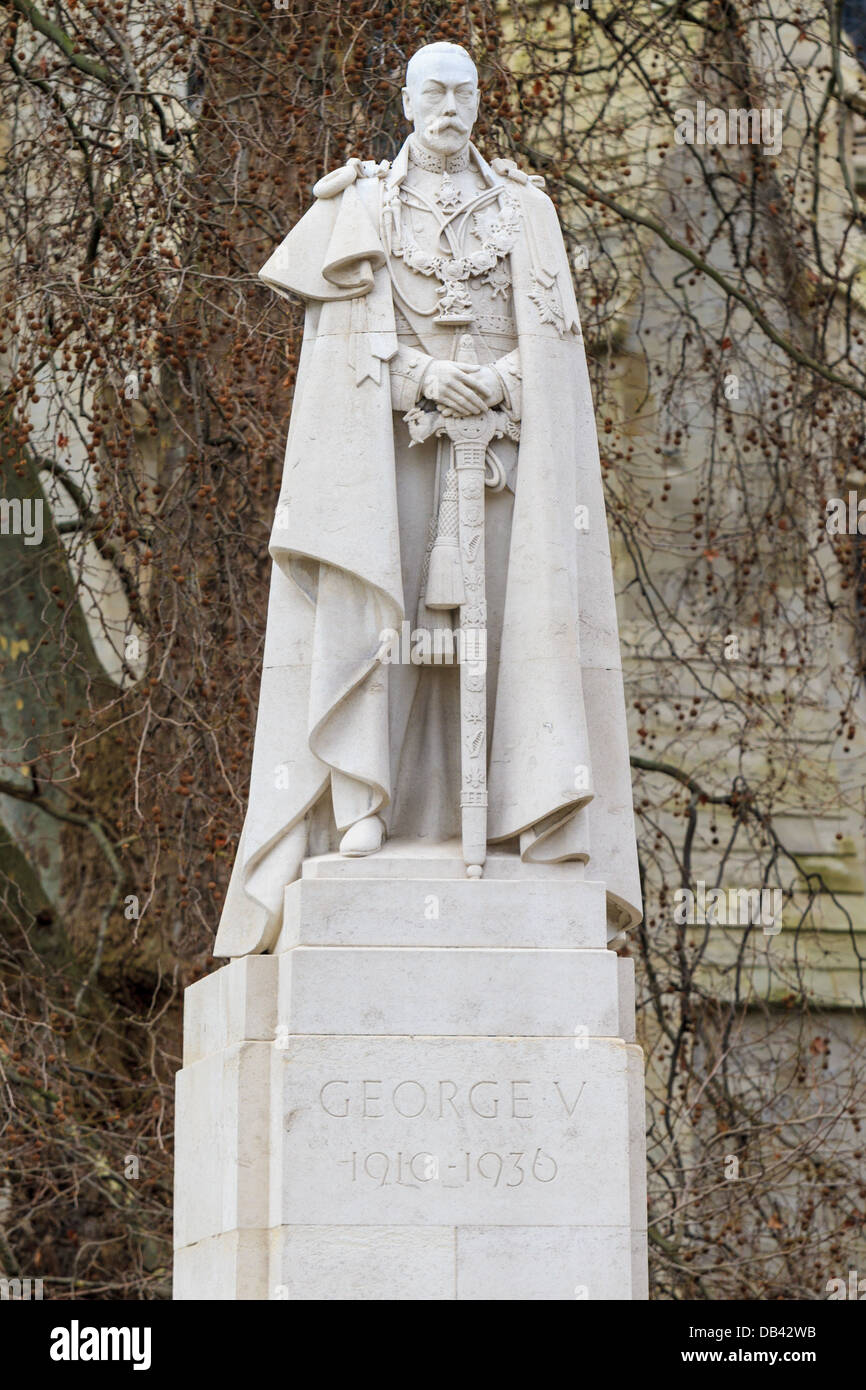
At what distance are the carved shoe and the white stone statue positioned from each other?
11 mm

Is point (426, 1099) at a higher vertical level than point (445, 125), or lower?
lower

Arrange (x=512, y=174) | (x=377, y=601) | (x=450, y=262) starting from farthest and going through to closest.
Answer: (x=512, y=174)
(x=450, y=262)
(x=377, y=601)

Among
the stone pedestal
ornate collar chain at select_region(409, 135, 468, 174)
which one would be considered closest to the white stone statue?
ornate collar chain at select_region(409, 135, 468, 174)

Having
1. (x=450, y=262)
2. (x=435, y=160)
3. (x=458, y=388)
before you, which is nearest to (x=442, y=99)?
(x=435, y=160)

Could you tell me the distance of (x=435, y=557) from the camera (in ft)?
31.3

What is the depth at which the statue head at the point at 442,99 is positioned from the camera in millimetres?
9766

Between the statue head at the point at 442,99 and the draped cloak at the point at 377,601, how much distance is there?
0.17 m

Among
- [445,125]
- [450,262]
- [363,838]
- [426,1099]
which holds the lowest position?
[426,1099]

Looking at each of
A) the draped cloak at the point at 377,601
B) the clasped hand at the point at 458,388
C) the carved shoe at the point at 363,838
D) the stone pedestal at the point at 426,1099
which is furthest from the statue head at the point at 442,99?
the stone pedestal at the point at 426,1099

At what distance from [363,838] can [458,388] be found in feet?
4.99

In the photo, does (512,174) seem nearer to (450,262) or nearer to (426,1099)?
(450,262)

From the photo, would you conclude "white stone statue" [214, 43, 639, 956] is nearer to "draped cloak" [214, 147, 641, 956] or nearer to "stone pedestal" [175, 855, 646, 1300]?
"draped cloak" [214, 147, 641, 956]

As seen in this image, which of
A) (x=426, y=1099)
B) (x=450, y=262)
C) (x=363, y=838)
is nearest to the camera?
(x=426, y=1099)

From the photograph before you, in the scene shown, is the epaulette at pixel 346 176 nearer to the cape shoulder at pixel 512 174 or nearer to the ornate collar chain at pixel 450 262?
the ornate collar chain at pixel 450 262
